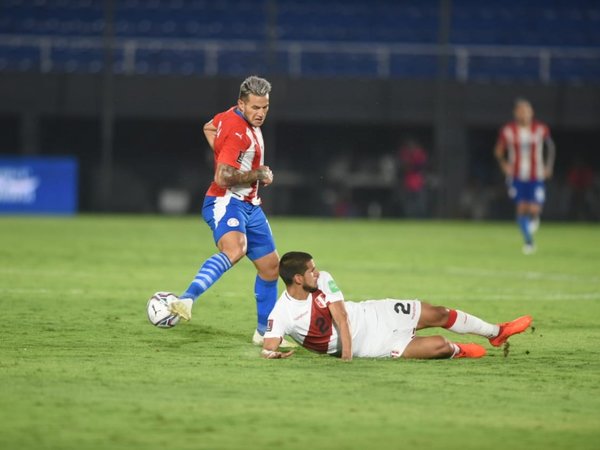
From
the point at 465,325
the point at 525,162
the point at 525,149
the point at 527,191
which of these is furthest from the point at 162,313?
the point at 525,149

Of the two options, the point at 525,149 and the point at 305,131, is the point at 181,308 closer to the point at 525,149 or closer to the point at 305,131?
the point at 525,149

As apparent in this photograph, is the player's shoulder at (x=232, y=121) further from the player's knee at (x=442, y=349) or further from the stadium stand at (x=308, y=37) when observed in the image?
the stadium stand at (x=308, y=37)

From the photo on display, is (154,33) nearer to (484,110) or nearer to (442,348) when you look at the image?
(484,110)

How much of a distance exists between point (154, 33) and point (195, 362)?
25.5 metres

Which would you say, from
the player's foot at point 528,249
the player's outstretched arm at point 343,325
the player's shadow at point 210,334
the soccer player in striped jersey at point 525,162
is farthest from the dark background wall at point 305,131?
the player's outstretched arm at point 343,325

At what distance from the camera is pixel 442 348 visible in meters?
8.17

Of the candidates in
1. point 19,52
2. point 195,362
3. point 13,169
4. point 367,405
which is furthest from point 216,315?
point 19,52

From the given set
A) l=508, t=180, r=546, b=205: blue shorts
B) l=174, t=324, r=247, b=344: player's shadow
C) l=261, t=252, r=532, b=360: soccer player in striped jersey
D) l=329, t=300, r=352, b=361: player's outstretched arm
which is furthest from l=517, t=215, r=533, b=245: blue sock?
l=329, t=300, r=352, b=361: player's outstretched arm

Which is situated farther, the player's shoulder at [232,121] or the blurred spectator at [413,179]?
the blurred spectator at [413,179]

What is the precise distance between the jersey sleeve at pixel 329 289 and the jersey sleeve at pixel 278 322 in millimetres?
302

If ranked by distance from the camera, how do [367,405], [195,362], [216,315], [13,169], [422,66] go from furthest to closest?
[422,66] → [13,169] → [216,315] → [195,362] → [367,405]

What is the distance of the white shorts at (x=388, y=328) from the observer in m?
8.11

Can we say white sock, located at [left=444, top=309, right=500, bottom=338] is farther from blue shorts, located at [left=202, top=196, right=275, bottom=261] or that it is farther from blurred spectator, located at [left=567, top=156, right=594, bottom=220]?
blurred spectator, located at [left=567, top=156, right=594, bottom=220]

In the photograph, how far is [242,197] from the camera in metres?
9.11
